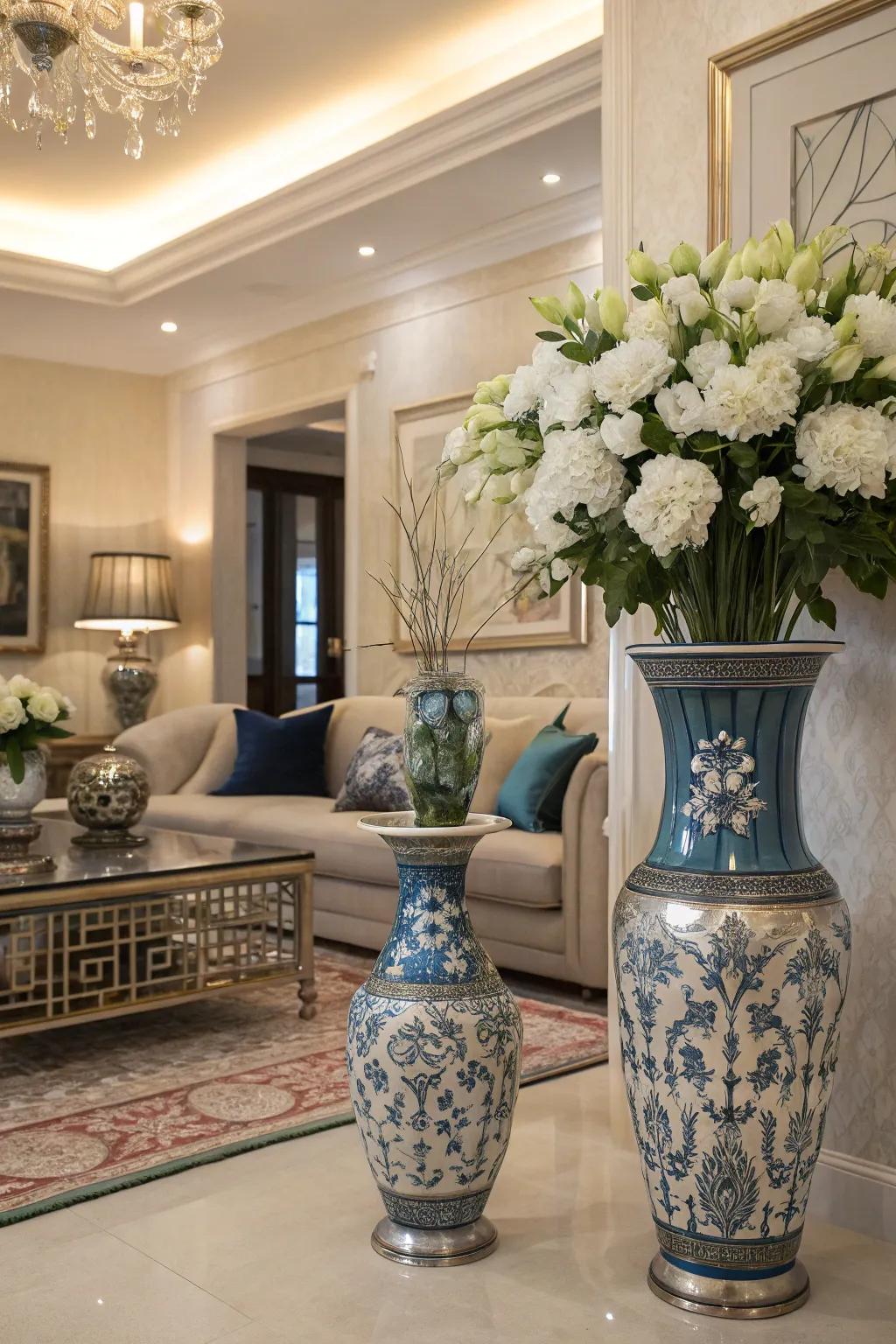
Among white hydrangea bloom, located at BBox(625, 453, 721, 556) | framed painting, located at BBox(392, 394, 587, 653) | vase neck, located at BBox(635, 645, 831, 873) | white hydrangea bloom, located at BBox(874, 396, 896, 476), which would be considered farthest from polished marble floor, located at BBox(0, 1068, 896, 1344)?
framed painting, located at BBox(392, 394, 587, 653)

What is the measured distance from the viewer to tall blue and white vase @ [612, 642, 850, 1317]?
1.89 metres

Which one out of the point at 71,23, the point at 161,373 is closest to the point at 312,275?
the point at 161,373

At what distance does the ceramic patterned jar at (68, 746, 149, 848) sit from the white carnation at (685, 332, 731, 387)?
2.64 meters

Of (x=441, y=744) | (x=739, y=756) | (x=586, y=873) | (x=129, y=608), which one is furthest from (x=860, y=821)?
(x=129, y=608)

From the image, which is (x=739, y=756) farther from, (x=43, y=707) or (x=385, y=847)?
(x=385, y=847)

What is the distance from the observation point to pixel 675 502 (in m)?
1.81

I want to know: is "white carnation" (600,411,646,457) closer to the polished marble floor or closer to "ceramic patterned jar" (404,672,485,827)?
"ceramic patterned jar" (404,672,485,827)

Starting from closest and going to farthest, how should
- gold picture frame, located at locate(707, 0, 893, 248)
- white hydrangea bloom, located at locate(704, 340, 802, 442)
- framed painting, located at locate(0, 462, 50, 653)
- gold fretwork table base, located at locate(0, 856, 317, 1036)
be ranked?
white hydrangea bloom, located at locate(704, 340, 802, 442)
gold picture frame, located at locate(707, 0, 893, 248)
gold fretwork table base, located at locate(0, 856, 317, 1036)
framed painting, located at locate(0, 462, 50, 653)

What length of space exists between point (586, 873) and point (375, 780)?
130 cm

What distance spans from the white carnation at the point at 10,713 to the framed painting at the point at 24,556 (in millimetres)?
3816

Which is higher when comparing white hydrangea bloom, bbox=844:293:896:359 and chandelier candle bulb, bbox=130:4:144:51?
chandelier candle bulb, bbox=130:4:144:51

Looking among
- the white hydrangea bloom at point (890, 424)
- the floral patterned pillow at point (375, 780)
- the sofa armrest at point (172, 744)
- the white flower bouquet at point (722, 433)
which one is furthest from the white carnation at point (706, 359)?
the sofa armrest at point (172, 744)

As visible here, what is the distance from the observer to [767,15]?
2.47 m

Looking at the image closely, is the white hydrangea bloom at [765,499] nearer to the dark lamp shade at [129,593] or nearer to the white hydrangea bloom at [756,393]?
the white hydrangea bloom at [756,393]
